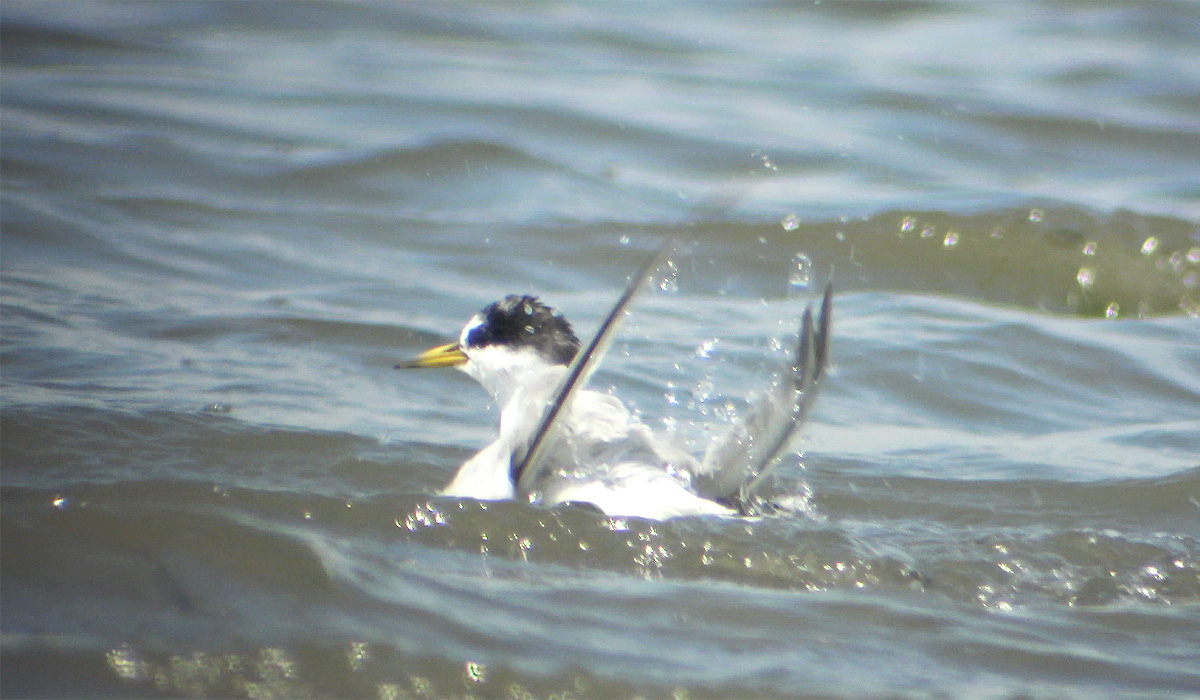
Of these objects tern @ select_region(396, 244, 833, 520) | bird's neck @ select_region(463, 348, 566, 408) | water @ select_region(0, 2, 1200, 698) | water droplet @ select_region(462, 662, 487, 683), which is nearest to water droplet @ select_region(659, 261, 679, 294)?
water @ select_region(0, 2, 1200, 698)

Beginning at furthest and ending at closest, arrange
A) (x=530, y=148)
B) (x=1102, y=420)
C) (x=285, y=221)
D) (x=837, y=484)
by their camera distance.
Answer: (x=530, y=148) → (x=285, y=221) → (x=1102, y=420) → (x=837, y=484)

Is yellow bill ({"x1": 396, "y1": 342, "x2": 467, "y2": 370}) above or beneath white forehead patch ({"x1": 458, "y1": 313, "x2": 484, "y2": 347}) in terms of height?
beneath

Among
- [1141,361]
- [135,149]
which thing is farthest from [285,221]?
[1141,361]

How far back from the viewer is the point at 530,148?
1054 cm

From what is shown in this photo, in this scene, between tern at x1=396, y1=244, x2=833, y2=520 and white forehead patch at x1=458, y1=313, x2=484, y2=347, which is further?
white forehead patch at x1=458, y1=313, x2=484, y2=347

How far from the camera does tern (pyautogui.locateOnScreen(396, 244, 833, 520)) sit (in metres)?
4.36

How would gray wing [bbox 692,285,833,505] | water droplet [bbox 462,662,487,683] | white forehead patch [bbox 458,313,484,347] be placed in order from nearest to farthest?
water droplet [bbox 462,662,487,683] < gray wing [bbox 692,285,833,505] < white forehead patch [bbox 458,313,484,347]

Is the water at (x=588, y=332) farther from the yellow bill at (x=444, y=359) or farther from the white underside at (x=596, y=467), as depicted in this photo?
the yellow bill at (x=444, y=359)

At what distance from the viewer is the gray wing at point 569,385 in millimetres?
3809

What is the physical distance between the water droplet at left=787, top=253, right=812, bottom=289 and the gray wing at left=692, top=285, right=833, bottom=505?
3880 millimetres

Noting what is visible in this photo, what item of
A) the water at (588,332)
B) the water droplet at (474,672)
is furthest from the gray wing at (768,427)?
the water droplet at (474,672)

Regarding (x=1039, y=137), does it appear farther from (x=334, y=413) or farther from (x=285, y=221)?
(x=334, y=413)

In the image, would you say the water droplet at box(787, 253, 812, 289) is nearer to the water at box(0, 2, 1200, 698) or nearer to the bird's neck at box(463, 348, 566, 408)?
the water at box(0, 2, 1200, 698)

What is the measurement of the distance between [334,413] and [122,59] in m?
7.74
